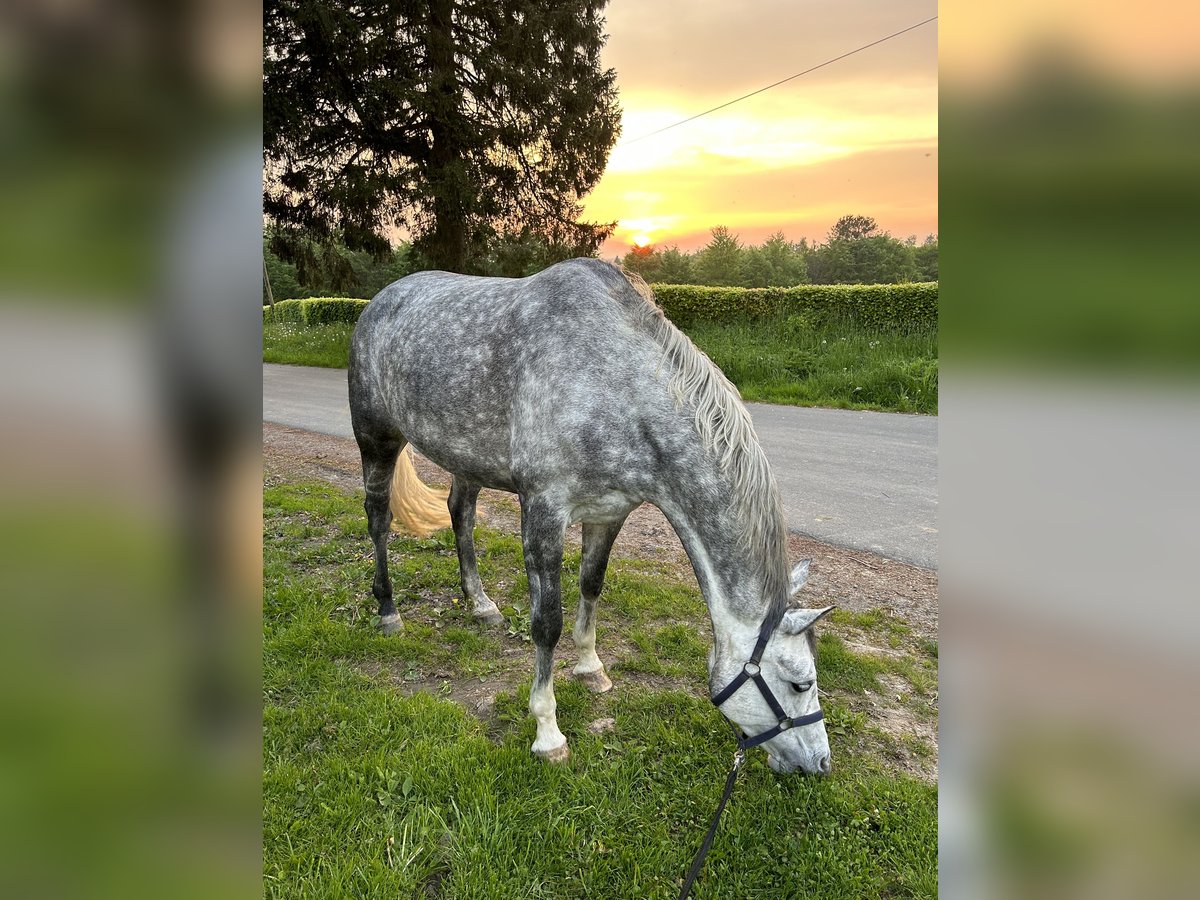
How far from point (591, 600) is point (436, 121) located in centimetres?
1113

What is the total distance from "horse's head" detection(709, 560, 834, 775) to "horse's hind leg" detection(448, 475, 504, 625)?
6.68 feet

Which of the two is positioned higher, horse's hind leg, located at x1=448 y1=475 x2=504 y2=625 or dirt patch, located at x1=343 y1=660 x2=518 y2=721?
horse's hind leg, located at x1=448 y1=475 x2=504 y2=625

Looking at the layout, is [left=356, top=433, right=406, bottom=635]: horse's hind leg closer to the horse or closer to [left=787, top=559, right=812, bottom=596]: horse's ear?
the horse

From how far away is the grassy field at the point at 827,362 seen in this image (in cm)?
1055

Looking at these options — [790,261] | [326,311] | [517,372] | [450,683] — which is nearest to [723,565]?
[517,372]

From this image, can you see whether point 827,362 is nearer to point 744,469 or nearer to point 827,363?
point 827,363

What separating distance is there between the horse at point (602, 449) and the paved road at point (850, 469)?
303cm

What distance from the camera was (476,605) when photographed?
4.29 m

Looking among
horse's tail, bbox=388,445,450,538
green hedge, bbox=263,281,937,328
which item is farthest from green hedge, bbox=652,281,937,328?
horse's tail, bbox=388,445,450,538

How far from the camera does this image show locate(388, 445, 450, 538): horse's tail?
14.9 feet

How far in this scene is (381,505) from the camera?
4.27 meters
